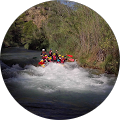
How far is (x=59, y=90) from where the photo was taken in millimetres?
6637

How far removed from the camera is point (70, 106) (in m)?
5.39

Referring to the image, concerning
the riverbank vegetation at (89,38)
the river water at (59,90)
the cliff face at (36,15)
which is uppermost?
the cliff face at (36,15)

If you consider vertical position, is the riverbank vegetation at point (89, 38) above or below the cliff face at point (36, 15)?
below

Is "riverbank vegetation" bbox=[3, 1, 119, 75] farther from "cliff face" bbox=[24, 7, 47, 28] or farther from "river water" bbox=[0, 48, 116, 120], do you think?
"cliff face" bbox=[24, 7, 47, 28]

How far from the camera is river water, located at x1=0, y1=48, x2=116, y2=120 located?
510 cm

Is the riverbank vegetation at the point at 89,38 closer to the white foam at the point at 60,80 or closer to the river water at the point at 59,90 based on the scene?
the river water at the point at 59,90

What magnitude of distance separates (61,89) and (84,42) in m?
5.18

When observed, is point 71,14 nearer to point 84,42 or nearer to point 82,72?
point 84,42

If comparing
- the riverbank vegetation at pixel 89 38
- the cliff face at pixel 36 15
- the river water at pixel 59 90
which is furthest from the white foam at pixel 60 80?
the cliff face at pixel 36 15

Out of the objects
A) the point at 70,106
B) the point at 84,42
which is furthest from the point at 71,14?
the point at 70,106

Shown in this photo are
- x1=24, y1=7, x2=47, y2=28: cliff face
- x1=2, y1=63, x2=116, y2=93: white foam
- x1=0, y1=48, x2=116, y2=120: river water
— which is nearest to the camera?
x1=0, y1=48, x2=116, y2=120: river water

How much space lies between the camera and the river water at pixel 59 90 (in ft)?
16.7

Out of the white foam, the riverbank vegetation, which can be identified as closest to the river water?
the white foam

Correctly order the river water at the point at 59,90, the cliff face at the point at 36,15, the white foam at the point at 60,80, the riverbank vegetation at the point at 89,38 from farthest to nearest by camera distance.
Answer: the cliff face at the point at 36,15
the riverbank vegetation at the point at 89,38
the white foam at the point at 60,80
the river water at the point at 59,90
